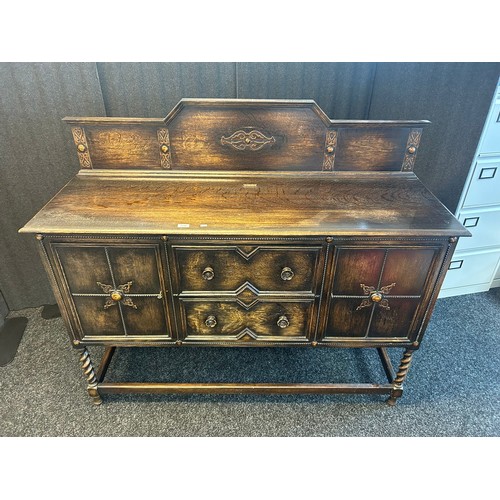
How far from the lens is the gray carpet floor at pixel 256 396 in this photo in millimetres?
1592

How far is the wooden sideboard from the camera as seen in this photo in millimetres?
1244

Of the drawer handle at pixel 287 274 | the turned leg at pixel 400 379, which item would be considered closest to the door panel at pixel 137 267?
the drawer handle at pixel 287 274

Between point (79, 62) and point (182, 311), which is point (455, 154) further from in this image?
point (79, 62)

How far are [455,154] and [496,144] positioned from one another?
0.78ft

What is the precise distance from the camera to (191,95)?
5.84 feet

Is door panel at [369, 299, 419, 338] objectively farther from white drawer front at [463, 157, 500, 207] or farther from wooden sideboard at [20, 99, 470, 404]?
white drawer front at [463, 157, 500, 207]

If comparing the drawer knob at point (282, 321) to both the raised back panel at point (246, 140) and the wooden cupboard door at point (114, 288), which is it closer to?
the wooden cupboard door at point (114, 288)

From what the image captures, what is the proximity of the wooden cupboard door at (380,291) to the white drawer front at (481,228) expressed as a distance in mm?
1079

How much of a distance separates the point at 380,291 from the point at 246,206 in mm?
631

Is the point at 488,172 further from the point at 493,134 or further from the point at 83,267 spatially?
the point at 83,267

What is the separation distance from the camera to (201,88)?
5.83 feet

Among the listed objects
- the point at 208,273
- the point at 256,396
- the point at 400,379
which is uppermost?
the point at 208,273

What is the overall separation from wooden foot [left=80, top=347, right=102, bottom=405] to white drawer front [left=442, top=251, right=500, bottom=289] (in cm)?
223

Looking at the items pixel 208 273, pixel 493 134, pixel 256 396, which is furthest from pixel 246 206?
pixel 493 134
